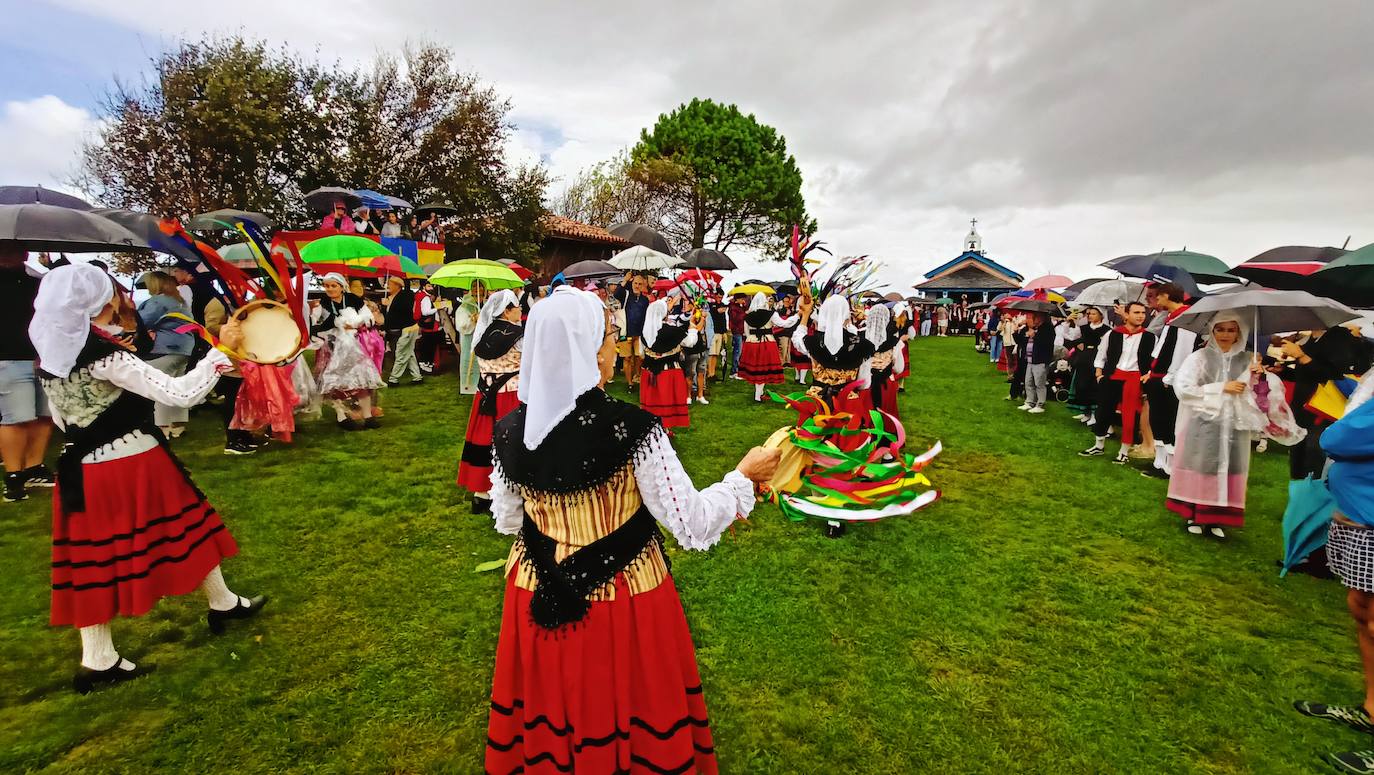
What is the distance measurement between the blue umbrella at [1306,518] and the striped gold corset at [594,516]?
14.8 feet

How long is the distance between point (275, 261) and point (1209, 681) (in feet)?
20.8

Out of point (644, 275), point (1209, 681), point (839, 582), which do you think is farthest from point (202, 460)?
point (1209, 681)

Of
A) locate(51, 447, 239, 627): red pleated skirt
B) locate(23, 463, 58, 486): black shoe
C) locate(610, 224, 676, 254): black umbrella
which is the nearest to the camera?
locate(51, 447, 239, 627): red pleated skirt

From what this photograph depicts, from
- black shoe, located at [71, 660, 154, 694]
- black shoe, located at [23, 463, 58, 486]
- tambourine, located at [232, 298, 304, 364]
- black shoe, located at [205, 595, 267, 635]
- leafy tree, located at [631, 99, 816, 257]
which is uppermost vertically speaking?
leafy tree, located at [631, 99, 816, 257]

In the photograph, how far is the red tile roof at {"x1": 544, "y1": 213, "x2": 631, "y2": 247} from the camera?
23.1 metres

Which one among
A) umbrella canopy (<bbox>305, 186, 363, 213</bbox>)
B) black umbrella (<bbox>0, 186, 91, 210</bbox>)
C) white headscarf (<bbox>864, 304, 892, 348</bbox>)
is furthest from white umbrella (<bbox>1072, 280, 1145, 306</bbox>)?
umbrella canopy (<bbox>305, 186, 363, 213</bbox>)

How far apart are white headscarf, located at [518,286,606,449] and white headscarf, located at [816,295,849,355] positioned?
4.33 m

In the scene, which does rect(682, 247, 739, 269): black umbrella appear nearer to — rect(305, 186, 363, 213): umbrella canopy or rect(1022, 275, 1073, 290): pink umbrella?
rect(305, 186, 363, 213): umbrella canopy

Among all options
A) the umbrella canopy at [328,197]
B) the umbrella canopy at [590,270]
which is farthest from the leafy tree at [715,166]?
the umbrella canopy at [590,270]

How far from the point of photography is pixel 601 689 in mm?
2119

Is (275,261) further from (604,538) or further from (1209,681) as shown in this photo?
(1209,681)

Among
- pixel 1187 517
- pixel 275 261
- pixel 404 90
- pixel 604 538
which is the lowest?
pixel 1187 517

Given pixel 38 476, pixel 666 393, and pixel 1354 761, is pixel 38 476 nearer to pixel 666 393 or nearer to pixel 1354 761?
pixel 666 393

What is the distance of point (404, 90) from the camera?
19.1 m
